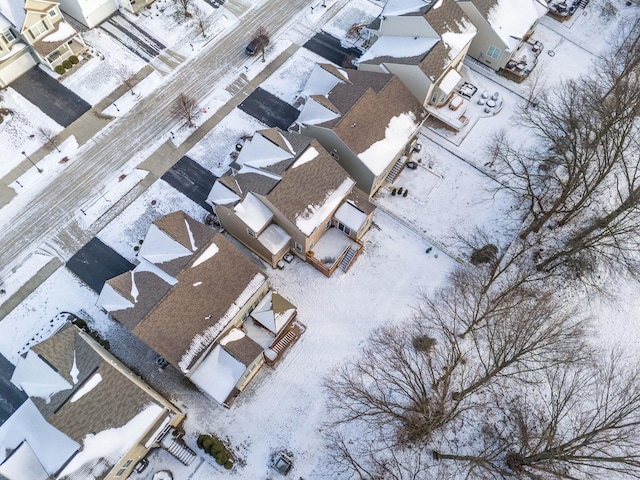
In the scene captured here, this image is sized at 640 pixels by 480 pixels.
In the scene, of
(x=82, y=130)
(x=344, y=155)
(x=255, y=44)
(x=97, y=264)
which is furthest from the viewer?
(x=255, y=44)

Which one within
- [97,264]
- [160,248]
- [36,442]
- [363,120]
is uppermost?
[363,120]

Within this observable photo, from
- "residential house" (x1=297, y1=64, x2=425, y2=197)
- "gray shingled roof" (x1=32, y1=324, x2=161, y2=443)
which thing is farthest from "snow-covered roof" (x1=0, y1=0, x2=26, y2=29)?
"gray shingled roof" (x1=32, y1=324, x2=161, y2=443)

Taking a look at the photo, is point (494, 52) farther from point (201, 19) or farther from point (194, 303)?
point (194, 303)

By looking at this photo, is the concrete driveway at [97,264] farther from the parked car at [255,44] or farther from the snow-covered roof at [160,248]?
the parked car at [255,44]

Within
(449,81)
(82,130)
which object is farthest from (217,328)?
(449,81)

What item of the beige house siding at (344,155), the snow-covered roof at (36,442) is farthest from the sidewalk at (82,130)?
the snow-covered roof at (36,442)

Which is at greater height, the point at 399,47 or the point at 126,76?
the point at 399,47

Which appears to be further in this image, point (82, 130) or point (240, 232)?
point (82, 130)
